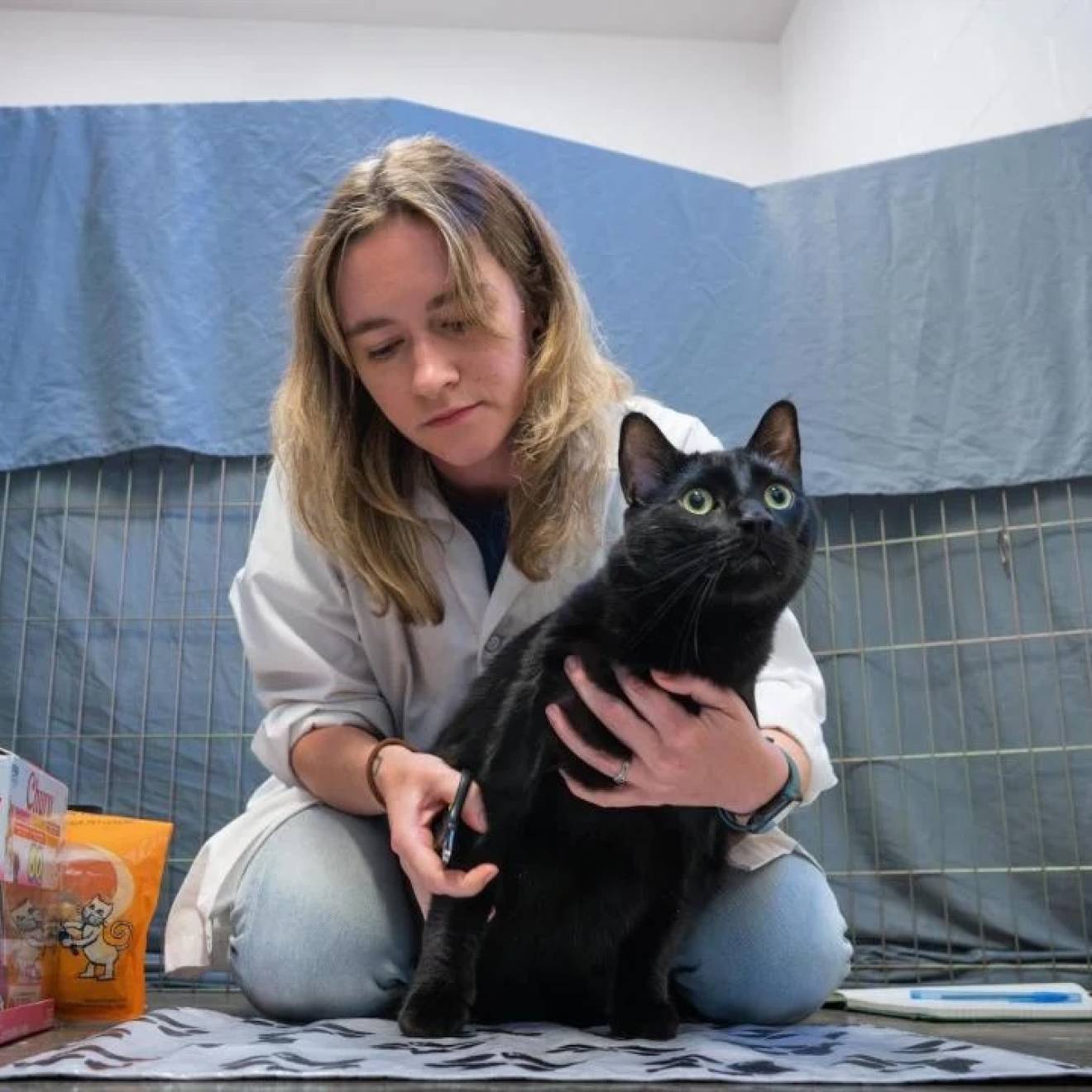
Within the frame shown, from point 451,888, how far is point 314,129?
192cm

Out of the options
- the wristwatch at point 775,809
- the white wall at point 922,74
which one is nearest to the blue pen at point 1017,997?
the wristwatch at point 775,809

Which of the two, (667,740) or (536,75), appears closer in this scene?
(667,740)

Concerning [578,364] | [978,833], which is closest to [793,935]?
[578,364]

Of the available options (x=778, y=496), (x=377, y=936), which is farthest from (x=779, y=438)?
(x=377, y=936)

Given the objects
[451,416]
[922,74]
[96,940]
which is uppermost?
[922,74]

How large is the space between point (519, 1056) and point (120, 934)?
931mm

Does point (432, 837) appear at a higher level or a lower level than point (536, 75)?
lower

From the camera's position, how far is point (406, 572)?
137cm

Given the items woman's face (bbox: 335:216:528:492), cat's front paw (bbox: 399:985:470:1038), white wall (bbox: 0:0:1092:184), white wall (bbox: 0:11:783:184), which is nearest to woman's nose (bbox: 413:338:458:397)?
woman's face (bbox: 335:216:528:492)

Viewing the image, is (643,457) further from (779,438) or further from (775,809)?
(775,809)

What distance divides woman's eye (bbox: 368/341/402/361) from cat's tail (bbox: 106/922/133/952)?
0.94 m

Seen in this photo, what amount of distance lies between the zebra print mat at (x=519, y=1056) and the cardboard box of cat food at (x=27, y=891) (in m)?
0.17

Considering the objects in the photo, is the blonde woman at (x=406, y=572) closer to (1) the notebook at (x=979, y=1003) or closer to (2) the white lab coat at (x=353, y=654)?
(2) the white lab coat at (x=353, y=654)

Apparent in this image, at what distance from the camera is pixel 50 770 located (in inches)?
91.9
